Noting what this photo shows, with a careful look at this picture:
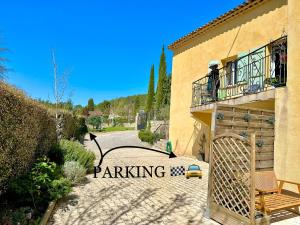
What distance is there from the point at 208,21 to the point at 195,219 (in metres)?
11.2

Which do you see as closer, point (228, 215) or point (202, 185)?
point (228, 215)

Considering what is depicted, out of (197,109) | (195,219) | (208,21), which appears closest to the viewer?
(195,219)

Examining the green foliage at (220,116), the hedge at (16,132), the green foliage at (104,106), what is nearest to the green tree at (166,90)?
the green foliage at (104,106)

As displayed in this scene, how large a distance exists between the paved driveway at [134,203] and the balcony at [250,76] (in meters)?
4.00

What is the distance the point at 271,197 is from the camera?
6.07 m

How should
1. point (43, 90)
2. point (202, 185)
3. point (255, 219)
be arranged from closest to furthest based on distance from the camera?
point (255, 219), point (202, 185), point (43, 90)

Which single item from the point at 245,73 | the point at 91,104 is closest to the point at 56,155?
the point at 245,73

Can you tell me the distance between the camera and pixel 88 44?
2295cm

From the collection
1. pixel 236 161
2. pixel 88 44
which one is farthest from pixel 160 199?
pixel 88 44

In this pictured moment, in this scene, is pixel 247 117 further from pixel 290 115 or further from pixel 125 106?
pixel 125 106

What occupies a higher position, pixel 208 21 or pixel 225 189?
pixel 208 21

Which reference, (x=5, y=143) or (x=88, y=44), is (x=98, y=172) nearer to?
(x=5, y=143)

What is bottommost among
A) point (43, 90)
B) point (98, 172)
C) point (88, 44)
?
point (98, 172)

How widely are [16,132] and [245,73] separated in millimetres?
9182
